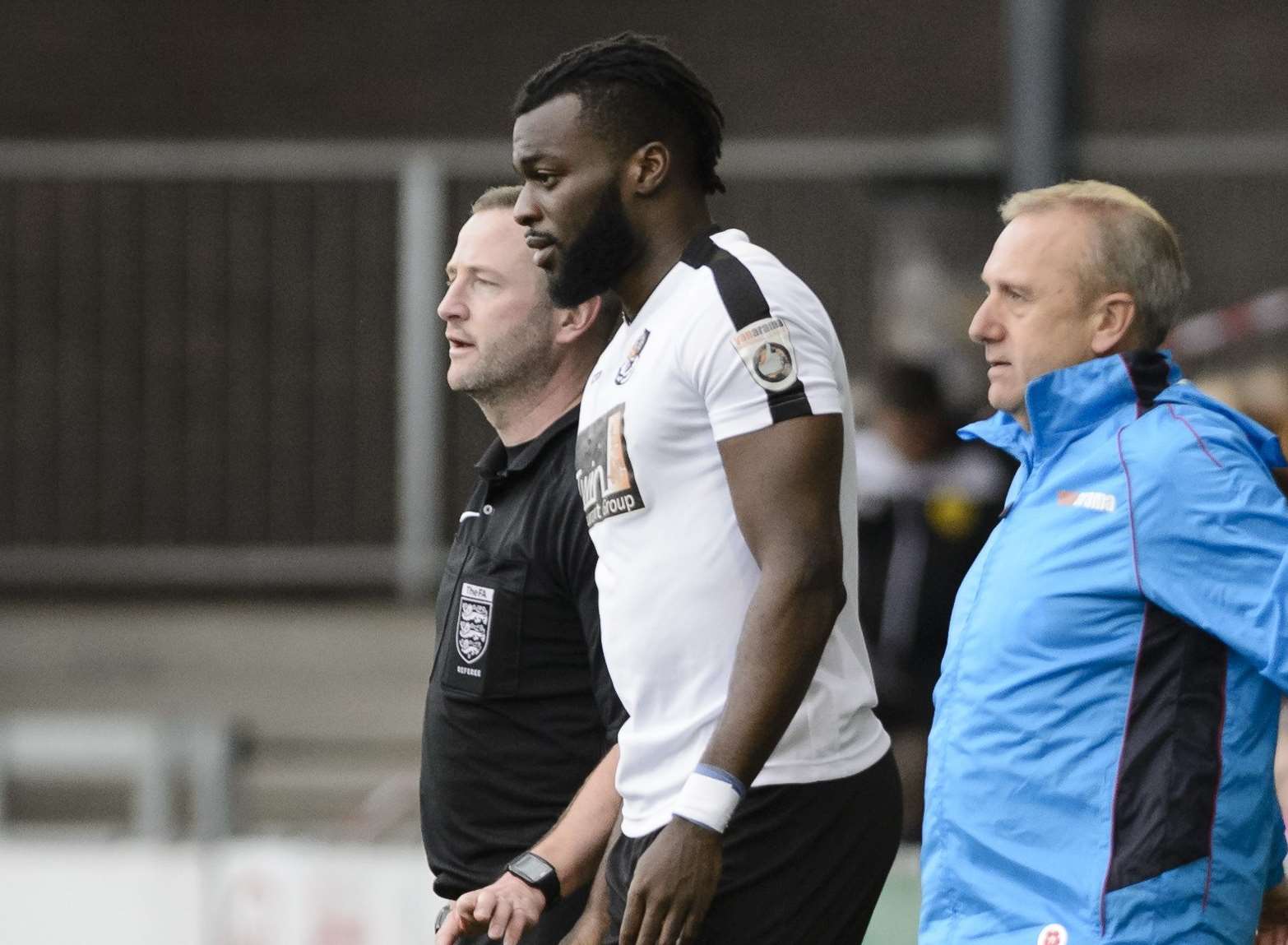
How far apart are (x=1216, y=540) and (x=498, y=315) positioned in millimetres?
1328

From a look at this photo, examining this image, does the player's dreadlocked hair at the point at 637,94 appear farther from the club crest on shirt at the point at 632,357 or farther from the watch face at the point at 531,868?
the watch face at the point at 531,868

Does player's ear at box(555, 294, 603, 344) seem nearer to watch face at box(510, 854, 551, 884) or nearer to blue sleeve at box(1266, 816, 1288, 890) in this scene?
watch face at box(510, 854, 551, 884)

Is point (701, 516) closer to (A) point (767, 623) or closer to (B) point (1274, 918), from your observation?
(A) point (767, 623)

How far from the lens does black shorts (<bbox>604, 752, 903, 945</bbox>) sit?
111 inches

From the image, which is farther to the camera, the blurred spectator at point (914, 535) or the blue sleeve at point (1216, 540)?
the blurred spectator at point (914, 535)

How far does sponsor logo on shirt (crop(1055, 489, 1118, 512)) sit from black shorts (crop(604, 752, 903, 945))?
453 mm

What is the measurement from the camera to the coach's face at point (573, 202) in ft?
9.82

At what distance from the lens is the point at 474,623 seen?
3430 mm

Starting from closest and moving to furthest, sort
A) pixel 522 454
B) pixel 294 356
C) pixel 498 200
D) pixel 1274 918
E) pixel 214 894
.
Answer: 1. pixel 1274 918
2. pixel 522 454
3. pixel 498 200
4. pixel 214 894
5. pixel 294 356

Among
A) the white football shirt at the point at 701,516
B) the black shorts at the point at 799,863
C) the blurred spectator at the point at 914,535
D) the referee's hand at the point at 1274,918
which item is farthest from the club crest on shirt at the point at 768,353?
the blurred spectator at the point at 914,535

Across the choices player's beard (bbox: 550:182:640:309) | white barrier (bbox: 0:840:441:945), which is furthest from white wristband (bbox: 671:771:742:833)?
white barrier (bbox: 0:840:441:945)

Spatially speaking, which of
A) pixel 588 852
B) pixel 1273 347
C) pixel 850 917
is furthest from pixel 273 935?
pixel 1273 347

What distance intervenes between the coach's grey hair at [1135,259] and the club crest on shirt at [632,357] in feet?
2.14

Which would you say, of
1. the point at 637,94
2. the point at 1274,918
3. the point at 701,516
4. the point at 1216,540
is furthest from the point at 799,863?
the point at 637,94
